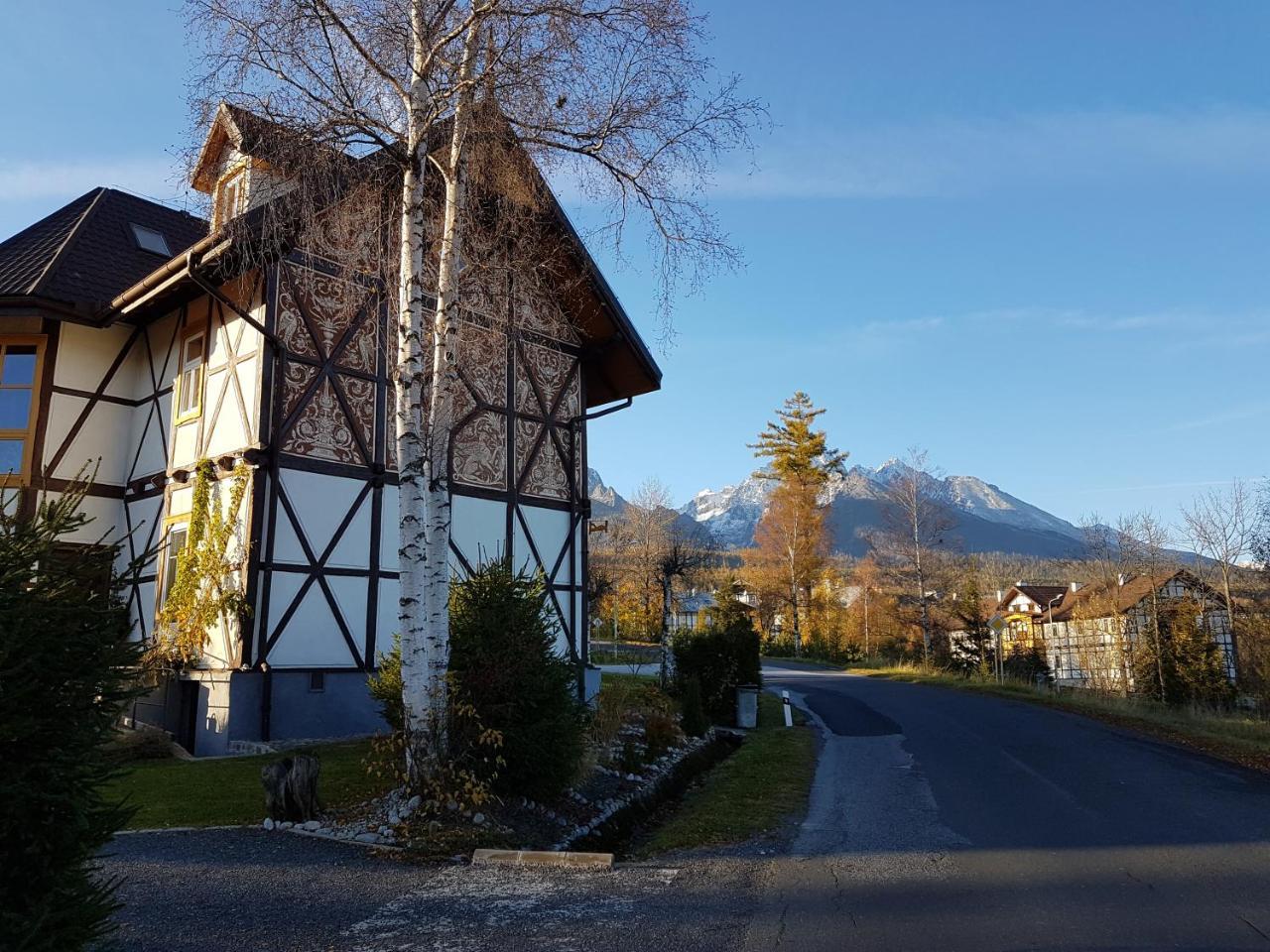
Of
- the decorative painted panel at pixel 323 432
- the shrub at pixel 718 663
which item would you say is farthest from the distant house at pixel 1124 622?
the decorative painted panel at pixel 323 432

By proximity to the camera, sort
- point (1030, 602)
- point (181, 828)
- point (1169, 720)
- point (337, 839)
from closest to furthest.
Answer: point (337, 839) → point (181, 828) → point (1169, 720) → point (1030, 602)

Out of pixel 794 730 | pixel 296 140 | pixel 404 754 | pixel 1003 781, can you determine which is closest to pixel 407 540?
pixel 404 754

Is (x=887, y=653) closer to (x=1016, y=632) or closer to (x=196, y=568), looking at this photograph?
(x=1016, y=632)

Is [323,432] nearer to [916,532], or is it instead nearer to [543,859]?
[543,859]

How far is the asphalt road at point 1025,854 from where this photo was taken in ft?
17.7

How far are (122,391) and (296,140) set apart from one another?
385 inches

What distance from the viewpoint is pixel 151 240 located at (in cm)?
1800

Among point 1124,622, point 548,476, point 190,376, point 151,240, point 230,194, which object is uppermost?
point 151,240

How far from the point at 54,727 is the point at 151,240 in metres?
17.1

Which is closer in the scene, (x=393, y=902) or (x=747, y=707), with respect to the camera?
(x=393, y=902)

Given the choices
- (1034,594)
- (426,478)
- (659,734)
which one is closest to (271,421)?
(426,478)

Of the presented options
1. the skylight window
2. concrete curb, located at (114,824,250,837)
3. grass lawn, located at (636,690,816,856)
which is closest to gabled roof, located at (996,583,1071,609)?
grass lawn, located at (636,690,816,856)

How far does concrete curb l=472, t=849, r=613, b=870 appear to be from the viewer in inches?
273

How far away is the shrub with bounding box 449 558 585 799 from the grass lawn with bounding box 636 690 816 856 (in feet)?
4.09
